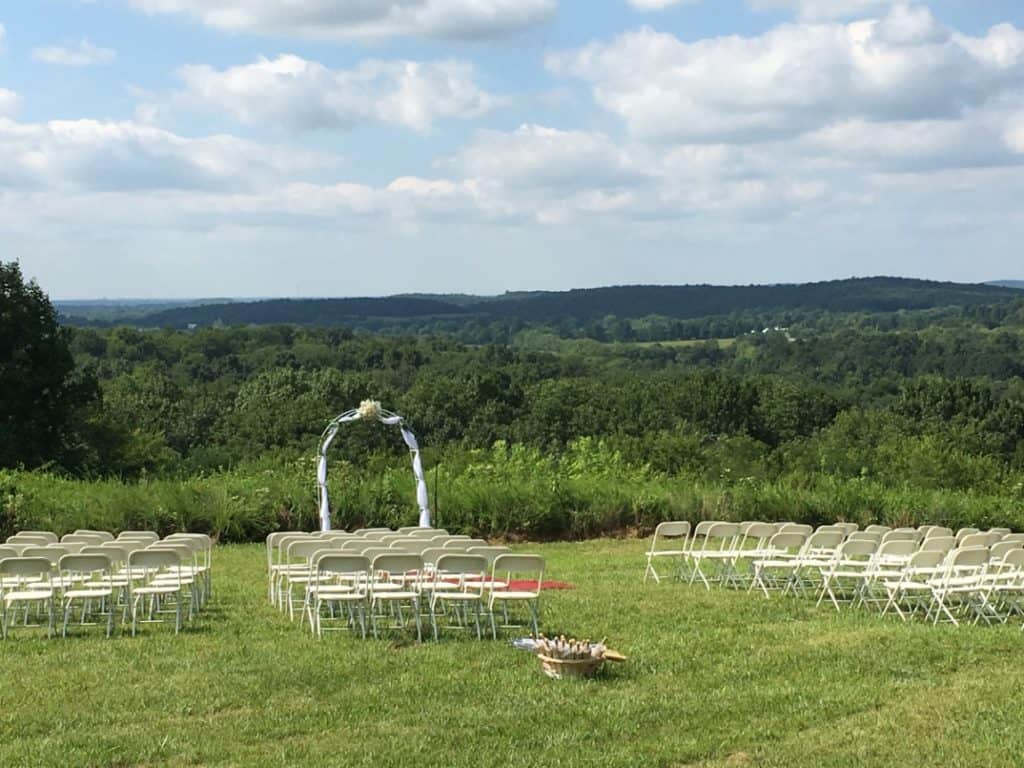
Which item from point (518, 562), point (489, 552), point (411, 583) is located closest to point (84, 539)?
point (411, 583)

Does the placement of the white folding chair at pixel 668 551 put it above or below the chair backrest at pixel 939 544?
below

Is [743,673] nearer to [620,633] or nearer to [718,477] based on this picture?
[620,633]

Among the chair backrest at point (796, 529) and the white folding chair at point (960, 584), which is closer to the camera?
the white folding chair at point (960, 584)

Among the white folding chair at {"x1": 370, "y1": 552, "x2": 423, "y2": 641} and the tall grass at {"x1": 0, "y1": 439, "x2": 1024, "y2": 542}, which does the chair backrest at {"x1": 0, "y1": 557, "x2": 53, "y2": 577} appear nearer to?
the white folding chair at {"x1": 370, "y1": 552, "x2": 423, "y2": 641}

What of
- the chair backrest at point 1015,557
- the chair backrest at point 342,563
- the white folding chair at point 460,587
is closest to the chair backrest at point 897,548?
the chair backrest at point 1015,557

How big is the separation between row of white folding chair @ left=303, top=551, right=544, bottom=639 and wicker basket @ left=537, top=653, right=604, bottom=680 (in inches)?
56.7

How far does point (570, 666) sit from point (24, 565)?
439 cm

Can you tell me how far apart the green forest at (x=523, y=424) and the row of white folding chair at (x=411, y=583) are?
28.1 ft

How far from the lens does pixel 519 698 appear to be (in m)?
7.82

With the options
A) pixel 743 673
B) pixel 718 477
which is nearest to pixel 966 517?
pixel 718 477

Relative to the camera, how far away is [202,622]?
10.9 m

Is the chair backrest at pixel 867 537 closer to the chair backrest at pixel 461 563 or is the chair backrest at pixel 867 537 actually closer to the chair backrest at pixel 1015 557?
the chair backrest at pixel 1015 557

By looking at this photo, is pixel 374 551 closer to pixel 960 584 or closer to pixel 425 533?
pixel 425 533

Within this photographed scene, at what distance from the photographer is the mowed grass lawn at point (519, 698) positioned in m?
6.69
